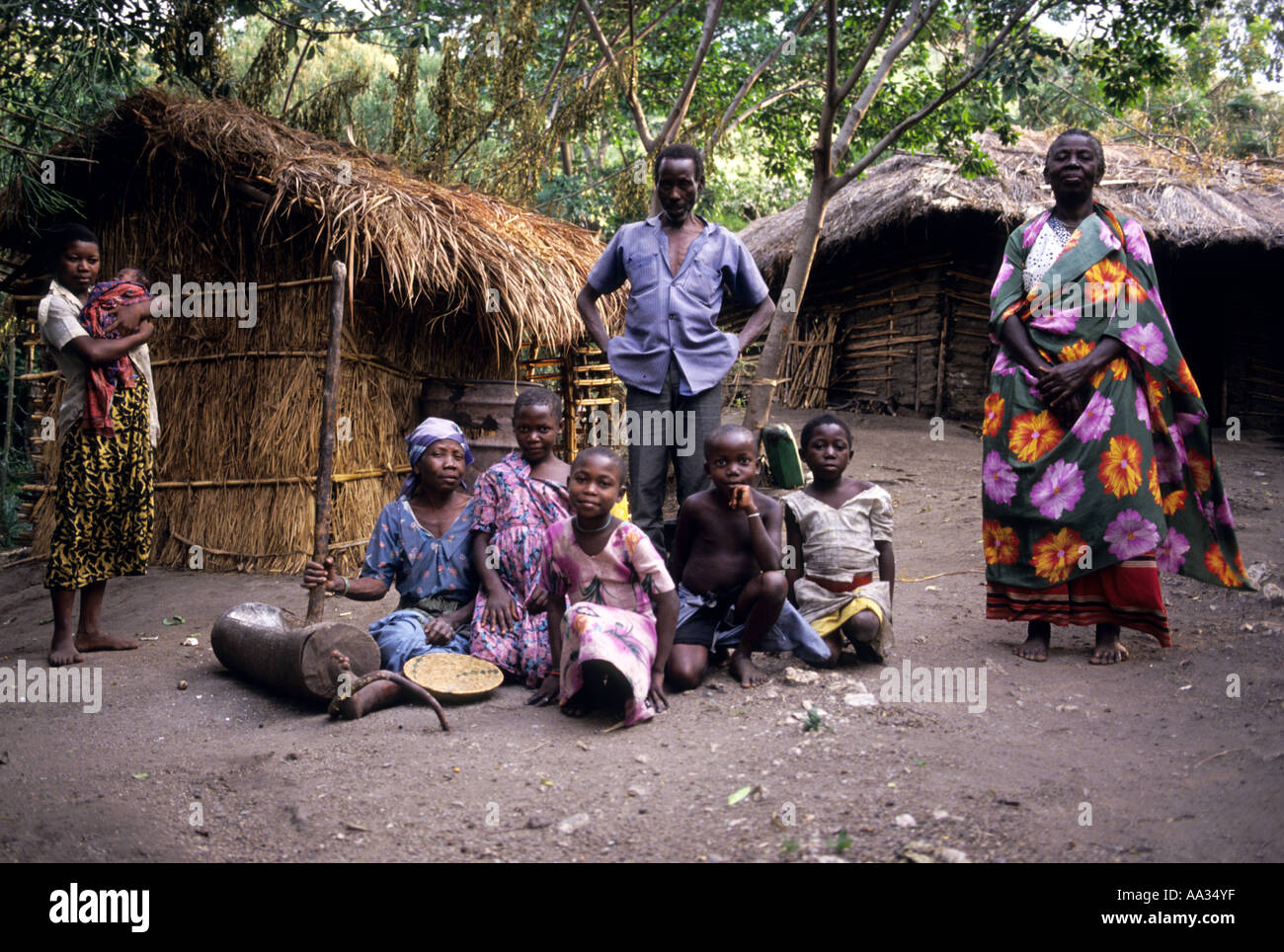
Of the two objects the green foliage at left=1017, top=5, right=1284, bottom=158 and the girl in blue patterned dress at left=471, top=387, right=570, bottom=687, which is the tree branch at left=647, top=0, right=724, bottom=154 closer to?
the girl in blue patterned dress at left=471, top=387, right=570, bottom=687

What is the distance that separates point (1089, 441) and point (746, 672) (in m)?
1.51

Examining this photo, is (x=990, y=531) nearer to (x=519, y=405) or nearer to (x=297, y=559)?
(x=519, y=405)

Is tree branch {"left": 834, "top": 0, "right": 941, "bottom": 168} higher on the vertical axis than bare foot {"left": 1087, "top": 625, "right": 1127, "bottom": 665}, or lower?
higher

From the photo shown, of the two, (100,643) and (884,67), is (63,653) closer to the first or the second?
(100,643)

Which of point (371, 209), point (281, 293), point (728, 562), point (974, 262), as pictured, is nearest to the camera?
point (728, 562)

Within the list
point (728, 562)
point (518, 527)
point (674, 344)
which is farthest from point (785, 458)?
point (518, 527)

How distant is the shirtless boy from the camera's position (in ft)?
10.9

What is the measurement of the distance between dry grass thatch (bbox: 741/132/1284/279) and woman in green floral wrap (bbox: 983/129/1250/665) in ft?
22.0

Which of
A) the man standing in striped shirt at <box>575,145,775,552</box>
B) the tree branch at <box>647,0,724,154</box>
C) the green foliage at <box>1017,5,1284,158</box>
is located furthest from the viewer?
the green foliage at <box>1017,5,1284,158</box>

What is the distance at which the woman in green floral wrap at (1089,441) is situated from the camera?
11.5 feet

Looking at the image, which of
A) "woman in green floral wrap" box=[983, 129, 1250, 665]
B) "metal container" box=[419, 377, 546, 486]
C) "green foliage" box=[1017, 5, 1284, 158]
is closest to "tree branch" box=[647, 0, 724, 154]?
"metal container" box=[419, 377, 546, 486]

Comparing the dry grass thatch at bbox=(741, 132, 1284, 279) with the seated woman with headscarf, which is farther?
the dry grass thatch at bbox=(741, 132, 1284, 279)

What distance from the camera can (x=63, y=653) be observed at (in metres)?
3.90
